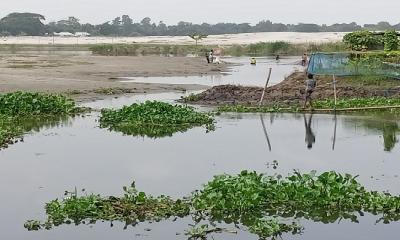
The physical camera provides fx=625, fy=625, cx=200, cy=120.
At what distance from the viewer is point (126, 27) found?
18050cm

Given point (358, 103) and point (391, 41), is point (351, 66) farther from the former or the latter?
point (358, 103)

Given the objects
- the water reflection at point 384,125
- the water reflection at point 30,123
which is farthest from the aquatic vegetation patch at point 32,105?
the water reflection at point 384,125

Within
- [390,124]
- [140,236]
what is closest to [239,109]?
[390,124]

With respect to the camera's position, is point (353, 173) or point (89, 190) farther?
point (353, 173)

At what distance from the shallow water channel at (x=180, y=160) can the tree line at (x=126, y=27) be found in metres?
117

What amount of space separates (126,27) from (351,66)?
15577 cm

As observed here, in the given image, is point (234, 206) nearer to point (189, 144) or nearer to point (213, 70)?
point (189, 144)

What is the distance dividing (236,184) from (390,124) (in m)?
10.8

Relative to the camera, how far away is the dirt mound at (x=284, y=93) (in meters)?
26.1

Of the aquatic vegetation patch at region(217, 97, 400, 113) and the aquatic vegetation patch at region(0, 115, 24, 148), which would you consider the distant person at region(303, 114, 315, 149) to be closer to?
the aquatic vegetation patch at region(217, 97, 400, 113)

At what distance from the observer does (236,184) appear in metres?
11.0

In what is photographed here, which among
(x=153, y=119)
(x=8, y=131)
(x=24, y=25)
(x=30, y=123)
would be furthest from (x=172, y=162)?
(x=24, y=25)

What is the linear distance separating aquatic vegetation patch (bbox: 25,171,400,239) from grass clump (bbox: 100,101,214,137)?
815 cm

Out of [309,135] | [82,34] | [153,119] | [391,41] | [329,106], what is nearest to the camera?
[309,135]
